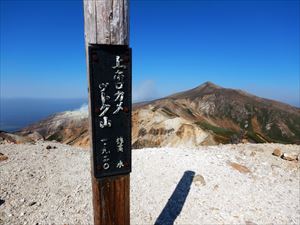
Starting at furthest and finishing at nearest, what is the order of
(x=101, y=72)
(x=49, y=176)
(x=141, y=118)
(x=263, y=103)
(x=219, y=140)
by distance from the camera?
(x=263, y=103)
(x=141, y=118)
(x=219, y=140)
(x=49, y=176)
(x=101, y=72)

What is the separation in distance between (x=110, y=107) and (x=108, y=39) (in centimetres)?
87

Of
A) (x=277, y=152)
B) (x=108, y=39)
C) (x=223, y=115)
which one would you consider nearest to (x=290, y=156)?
(x=277, y=152)

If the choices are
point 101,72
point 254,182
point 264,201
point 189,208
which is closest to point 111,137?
point 101,72

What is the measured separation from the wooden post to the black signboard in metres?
0.12

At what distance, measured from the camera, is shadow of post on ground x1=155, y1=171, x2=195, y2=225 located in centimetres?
709

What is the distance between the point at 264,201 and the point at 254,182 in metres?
1.22

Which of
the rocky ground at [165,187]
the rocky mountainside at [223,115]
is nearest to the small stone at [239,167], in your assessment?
the rocky ground at [165,187]

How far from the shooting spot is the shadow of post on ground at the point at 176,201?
7.09 meters

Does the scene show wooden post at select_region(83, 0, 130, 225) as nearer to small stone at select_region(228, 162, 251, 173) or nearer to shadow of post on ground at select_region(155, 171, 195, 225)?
shadow of post on ground at select_region(155, 171, 195, 225)

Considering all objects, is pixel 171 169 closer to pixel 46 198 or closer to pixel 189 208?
pixel 189 208

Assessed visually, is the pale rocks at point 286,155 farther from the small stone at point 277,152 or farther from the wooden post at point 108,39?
the wooden post at point 108,39

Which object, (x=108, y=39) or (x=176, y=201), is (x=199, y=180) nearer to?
(x=176, y=201)

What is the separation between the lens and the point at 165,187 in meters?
8.61

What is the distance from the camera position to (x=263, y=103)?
95.0m
